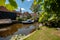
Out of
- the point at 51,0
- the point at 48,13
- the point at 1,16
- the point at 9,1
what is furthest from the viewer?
the point at 1,16

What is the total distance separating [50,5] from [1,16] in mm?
38282

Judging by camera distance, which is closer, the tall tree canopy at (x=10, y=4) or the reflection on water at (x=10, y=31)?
the tall tree canopy at (x=10, y=4)

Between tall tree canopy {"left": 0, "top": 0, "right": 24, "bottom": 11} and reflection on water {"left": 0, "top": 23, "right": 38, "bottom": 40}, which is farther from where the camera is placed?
reflection on water {"left": 0, "top": 23, "right": 38, "bottom": 40}

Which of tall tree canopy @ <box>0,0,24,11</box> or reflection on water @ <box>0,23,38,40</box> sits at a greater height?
tall tree canopy @ <box>0,0,24,11</box>

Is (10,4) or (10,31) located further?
(10,31)

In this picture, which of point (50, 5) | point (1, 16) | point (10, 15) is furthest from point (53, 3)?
point (10, 15)

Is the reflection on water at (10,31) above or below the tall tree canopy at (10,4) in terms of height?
below

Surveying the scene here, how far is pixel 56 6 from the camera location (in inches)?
79.3

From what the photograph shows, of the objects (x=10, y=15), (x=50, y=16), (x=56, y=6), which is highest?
(x=56, y=6)

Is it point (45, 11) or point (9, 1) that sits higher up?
point (9, 1)

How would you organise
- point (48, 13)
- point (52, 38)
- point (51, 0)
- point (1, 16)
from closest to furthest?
point (51, 0)
point (48, 13)
point (52, 38)
point (1, 16)

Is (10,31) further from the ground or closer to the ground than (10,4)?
closer to the ground

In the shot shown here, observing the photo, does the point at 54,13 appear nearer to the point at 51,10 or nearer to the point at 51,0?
the point at 51,10

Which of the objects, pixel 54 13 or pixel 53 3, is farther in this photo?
pixel 54 13
